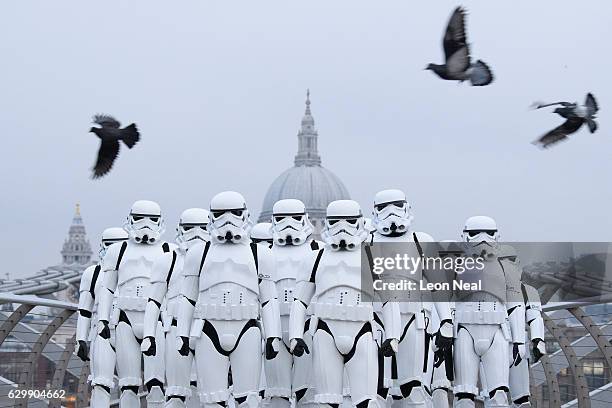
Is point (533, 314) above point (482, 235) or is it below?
below

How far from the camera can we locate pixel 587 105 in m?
14.9

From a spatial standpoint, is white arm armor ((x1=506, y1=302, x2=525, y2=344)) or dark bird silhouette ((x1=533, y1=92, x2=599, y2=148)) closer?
Result: white arm armor ((x1=506, y1=302, x2=525, y2=344))

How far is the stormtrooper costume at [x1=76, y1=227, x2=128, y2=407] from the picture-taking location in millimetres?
12898

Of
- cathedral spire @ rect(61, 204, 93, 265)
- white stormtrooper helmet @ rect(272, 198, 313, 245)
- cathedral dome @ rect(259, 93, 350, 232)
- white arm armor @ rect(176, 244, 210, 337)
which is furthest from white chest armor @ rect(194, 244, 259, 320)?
cathedral spire @ rect(61, 204, 93, 265)

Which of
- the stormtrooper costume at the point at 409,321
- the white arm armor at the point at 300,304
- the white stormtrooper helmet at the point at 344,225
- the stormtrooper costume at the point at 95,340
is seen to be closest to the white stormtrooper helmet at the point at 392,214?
the stormtrooper costume at the point at 409,321

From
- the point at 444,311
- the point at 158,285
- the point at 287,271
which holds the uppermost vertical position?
the point at 287,271

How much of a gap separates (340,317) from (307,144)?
129 m

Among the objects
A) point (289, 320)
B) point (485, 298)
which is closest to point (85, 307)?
point (289, 320)

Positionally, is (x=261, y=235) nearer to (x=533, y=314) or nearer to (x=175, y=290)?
(x=175, y=290)

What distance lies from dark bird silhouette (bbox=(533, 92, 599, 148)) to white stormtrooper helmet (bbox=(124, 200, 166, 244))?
459 cm

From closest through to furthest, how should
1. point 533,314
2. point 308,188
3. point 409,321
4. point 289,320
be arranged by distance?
point 289,320, point 409,321, point 533,314, point 308,188

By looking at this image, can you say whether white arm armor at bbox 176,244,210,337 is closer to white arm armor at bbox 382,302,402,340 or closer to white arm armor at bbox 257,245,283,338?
white arm armor at bbox 257,245,283,338

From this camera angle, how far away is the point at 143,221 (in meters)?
13.3

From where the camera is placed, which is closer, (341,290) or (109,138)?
(341,290)
